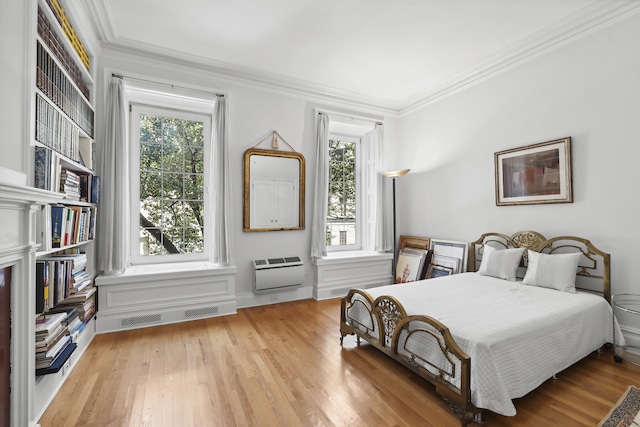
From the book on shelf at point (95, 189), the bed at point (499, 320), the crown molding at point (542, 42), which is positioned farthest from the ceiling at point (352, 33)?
the bed at point (499, 320)

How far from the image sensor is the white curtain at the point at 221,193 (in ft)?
11.6

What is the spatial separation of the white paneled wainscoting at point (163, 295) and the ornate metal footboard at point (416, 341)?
1.55 meters

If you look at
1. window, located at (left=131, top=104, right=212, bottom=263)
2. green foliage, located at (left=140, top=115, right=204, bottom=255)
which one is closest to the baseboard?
window, located at (left=131, top=104, right=212, bottom=263)

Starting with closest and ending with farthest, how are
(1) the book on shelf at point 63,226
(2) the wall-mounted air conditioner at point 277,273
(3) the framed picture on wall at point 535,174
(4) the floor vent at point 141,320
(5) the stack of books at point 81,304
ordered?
(1) the book on shelf at point 63,226 < (5) the stack of books at point 81,304 < (3) the framed picture on wall at point 535,174 < (4) the floor vent at point 141,320 < (2) the wall-mounted air conditioner at point 277,273

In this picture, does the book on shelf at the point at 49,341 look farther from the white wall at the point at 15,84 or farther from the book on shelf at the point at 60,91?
the book on shelf at the point at 60,91

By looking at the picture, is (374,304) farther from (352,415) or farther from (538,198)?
(538,198)

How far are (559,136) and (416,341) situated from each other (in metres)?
2.56

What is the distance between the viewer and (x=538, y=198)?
3.16m

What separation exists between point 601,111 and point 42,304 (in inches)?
177

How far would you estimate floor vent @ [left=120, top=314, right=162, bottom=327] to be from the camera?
306cm

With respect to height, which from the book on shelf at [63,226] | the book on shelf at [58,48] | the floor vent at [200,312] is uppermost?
the book on shelf at [58,48]

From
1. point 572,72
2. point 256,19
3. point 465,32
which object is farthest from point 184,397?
point 572,72

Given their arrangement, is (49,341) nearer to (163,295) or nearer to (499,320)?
(163,295)

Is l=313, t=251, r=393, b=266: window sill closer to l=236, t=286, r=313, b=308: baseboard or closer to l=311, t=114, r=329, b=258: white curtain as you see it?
l=311, t=114, r=329, b=258: white curtain
